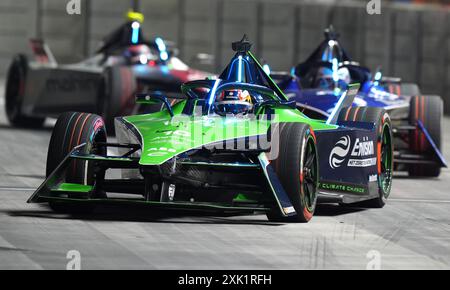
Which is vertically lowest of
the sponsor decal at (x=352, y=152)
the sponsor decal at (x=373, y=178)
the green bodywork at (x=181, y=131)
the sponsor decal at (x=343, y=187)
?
the sponsor decal at (x=343, y=187)

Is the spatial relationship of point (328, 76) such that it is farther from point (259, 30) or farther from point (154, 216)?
point (259, 30)

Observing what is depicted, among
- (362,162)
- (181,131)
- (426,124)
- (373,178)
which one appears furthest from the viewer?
(426,124)

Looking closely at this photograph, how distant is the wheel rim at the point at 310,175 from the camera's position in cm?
1038

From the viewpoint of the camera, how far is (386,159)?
40.9 feet

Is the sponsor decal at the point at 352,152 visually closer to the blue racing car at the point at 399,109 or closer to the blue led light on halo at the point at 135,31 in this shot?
the blue racing car at the point at 399,109

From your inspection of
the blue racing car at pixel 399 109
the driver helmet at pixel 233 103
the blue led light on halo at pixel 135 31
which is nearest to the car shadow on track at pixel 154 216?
the driver helmet at pixel 233 103

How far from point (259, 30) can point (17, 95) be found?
883cm

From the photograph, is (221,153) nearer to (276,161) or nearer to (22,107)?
(276,161)

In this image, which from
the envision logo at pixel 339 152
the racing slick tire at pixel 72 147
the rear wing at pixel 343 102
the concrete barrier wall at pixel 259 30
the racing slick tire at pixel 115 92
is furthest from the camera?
the concrete barrier wall at pixel 259 30

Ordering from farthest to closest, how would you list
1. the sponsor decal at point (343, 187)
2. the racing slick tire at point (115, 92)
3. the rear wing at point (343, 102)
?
the racing slick tire at point (115, 92)
the rear wing at point (343, 102)
the sponsor decal at point (343, 187)

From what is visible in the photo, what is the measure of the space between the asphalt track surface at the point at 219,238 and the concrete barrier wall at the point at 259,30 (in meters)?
15.5

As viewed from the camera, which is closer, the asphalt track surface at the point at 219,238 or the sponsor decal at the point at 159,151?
the asphalt track surface at the point at 219,238

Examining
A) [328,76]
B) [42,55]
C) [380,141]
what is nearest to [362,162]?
[380,141]

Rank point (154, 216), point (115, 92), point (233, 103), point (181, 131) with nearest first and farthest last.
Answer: point (181, 131) → point (154, 216) → point (233, 103) → point (115, 92)
